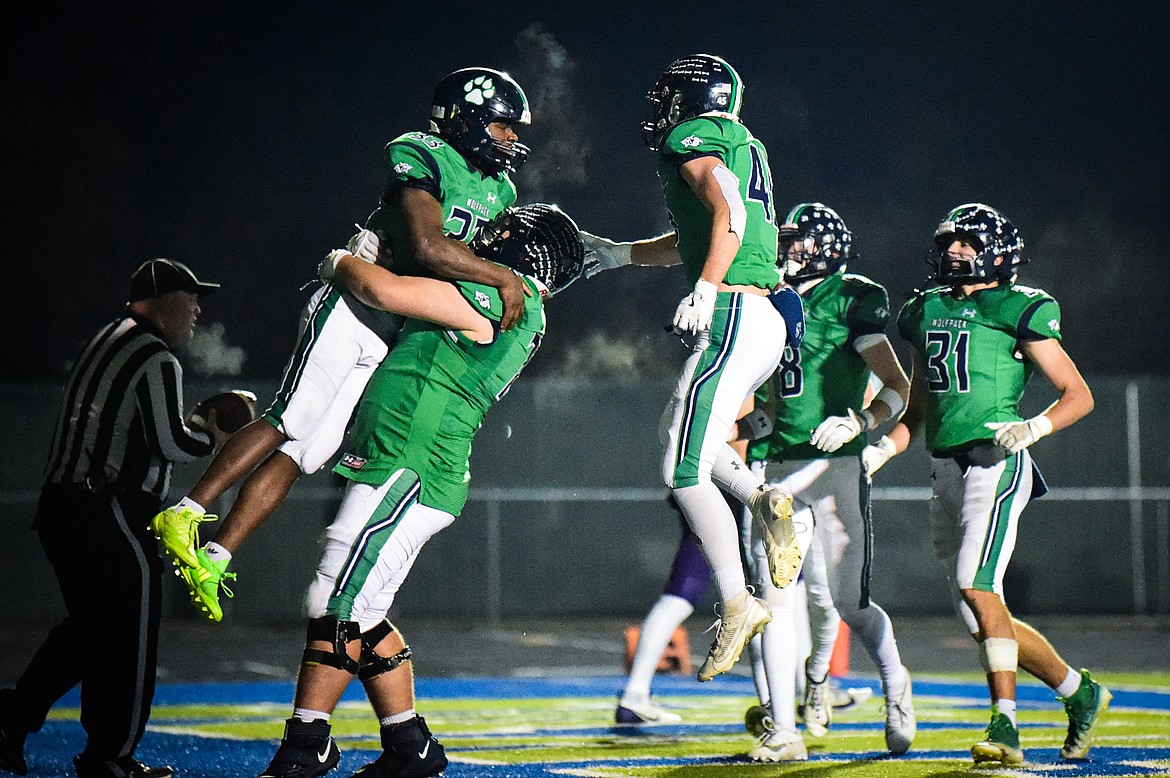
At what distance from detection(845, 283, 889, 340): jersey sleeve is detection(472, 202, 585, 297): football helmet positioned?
62.1 inches

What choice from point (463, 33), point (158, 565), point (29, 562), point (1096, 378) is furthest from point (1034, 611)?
point (158, 565)

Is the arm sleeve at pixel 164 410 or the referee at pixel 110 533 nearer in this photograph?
the referee at pixel 110 533

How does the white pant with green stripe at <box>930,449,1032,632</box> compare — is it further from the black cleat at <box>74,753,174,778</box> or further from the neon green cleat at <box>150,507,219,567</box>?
the black cleat at <box>74,753,174,778</box>

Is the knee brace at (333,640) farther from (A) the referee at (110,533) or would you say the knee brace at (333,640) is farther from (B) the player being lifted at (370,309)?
(A) the referee at (110,533)

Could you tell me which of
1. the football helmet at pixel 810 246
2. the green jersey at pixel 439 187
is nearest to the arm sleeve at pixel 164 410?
the green jersey at pixel 439 187

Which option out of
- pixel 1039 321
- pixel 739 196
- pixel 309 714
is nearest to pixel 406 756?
pixel 309 714

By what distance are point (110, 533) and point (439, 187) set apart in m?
1.59

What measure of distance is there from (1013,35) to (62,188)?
9.94m

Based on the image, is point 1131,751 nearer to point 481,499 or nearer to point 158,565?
point 158,565

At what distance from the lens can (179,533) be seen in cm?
437

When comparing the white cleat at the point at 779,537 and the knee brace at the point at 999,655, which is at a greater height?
the white cleat at the point at 779,537

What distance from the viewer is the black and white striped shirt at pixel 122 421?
481cm

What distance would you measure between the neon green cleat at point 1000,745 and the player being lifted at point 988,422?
2.0 inches

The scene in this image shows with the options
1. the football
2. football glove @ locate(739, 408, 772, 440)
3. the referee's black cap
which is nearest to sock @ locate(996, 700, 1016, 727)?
football glove @ locate(739, 408, 772, 440)
